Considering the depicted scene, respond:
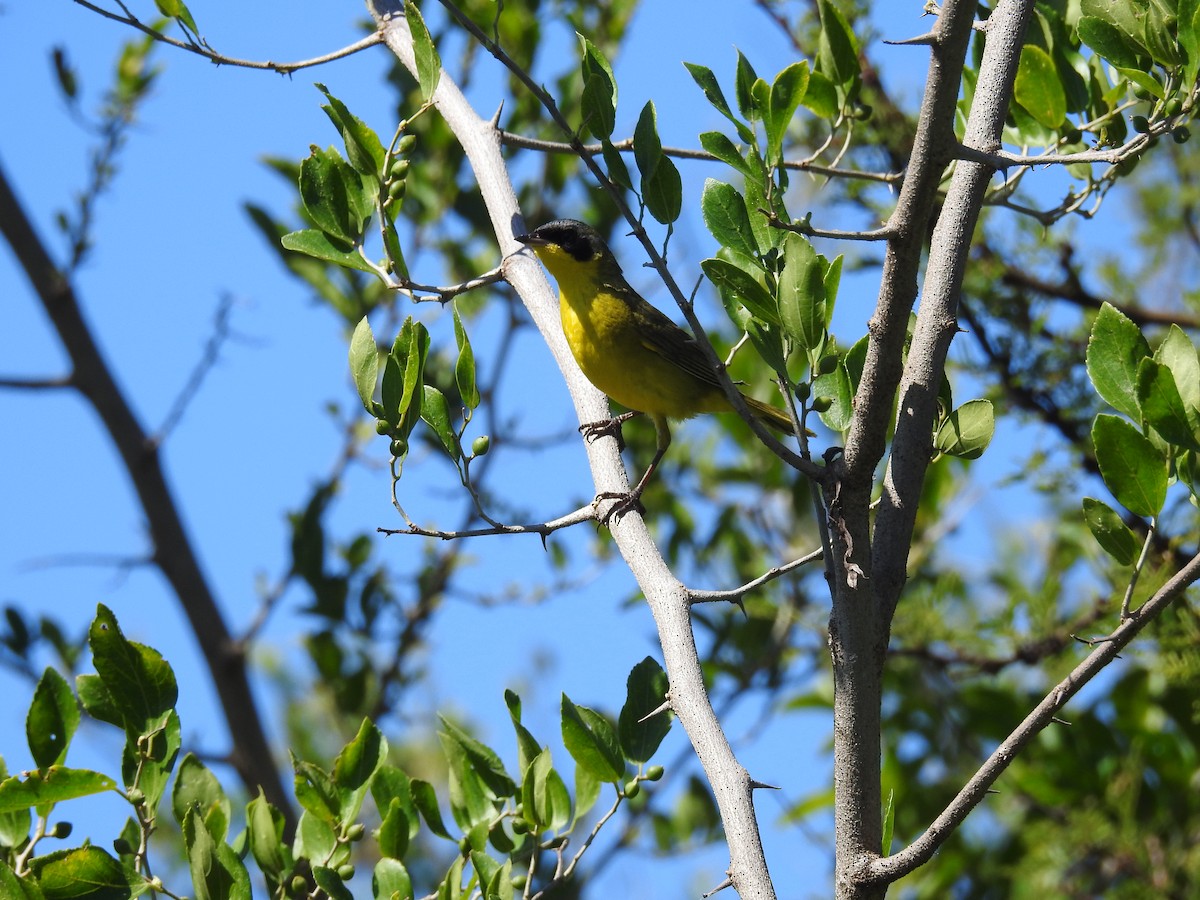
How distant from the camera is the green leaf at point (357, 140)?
302 centimetres

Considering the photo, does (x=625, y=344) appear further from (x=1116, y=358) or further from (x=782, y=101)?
(x=1116, y=358)

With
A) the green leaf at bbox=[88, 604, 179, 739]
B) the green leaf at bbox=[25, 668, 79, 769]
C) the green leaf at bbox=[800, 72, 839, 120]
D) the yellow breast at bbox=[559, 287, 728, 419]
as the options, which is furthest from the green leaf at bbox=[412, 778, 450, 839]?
the yellow breast at bbox=[559, 287, 728, 419]

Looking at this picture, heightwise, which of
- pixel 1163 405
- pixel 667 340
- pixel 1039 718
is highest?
pixel 667 340

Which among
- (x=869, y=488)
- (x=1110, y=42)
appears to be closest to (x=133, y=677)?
(x=869, y=488)

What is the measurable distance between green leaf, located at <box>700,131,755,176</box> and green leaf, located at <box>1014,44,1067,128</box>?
3.55 feet

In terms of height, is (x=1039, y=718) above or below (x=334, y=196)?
below

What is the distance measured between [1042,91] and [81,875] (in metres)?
2.92

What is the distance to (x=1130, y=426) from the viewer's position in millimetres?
2330

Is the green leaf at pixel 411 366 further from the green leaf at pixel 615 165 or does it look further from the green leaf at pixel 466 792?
the green leaf at pixel 466 792

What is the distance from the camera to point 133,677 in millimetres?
2758

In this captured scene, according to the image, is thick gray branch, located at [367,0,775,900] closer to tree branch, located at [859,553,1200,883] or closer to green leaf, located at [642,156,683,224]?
tree branch, located at [859,553,1200,883]

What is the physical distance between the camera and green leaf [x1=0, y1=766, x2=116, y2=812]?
2586 mm

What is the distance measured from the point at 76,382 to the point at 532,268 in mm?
3671

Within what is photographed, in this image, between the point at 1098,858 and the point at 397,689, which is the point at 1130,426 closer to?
the point at 1098,858
